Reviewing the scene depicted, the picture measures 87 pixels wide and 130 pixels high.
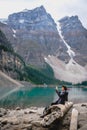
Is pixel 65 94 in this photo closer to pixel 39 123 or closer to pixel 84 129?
pixel 39 123

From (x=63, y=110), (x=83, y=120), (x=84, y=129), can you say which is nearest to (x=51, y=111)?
(x=63, y=110)

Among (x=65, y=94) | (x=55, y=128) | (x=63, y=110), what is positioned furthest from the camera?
(x=65, y=94)

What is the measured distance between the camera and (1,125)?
25.6m

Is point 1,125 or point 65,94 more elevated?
point 65,94

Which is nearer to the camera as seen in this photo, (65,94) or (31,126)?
(31,126)

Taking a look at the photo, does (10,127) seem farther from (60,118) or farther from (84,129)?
(84,129)

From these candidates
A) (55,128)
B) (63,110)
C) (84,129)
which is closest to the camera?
(84,129)

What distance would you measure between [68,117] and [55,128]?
164cm

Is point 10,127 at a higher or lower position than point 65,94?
lower

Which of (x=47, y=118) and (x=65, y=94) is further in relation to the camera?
(x=65, y=94)

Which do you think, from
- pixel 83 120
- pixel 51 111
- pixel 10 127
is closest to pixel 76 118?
pixel 83 120

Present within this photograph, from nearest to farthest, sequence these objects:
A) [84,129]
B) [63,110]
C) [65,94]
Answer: [84,129] → [63,110] → [65,94]

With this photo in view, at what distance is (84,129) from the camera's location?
67.9 feet

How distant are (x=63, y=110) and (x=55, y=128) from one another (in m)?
1.85
